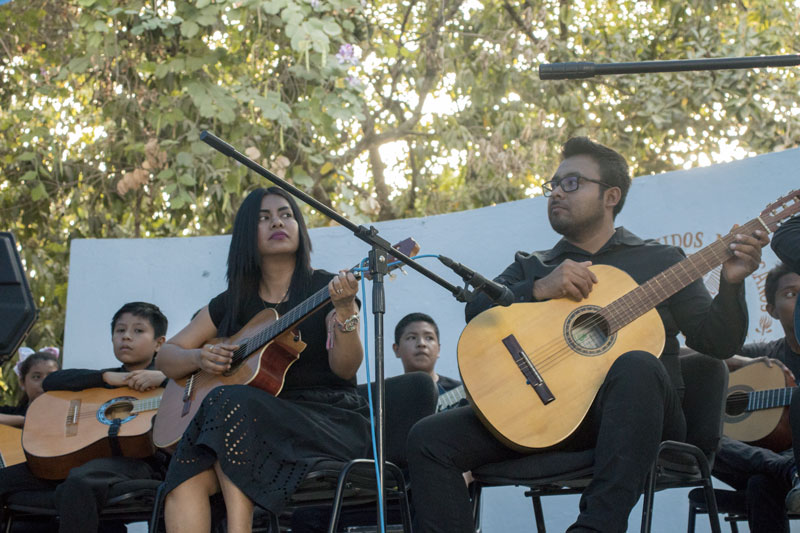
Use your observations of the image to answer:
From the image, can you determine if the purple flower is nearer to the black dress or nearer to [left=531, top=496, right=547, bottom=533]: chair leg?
the black dress

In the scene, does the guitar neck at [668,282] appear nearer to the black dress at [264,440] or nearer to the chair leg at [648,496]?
the chair leg at [648,496]

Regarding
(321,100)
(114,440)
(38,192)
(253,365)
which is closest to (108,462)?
(114,440)

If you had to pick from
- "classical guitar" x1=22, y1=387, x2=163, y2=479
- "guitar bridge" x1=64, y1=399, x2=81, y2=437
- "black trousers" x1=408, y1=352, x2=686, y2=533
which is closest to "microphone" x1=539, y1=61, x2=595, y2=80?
"black trousers" x1=408, y1=352, x2=686, y2=533

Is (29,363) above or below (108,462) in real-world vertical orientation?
above

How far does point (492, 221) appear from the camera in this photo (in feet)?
16.4

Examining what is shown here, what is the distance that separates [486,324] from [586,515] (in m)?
0.75

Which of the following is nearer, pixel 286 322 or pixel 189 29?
pixel 286 322

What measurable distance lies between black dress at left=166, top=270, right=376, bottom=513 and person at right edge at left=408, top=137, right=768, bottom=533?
37 cm

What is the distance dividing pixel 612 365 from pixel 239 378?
4.35 ft

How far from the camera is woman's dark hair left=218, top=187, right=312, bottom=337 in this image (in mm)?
3467

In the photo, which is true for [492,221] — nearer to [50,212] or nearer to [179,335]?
[179,335]

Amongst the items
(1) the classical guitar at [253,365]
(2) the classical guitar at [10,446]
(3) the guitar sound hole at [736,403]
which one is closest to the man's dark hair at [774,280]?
(3) the guitar sound hole at [736,403]

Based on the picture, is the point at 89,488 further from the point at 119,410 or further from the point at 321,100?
Answer: the point at 321,100

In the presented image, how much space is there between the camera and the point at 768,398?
3498mm
